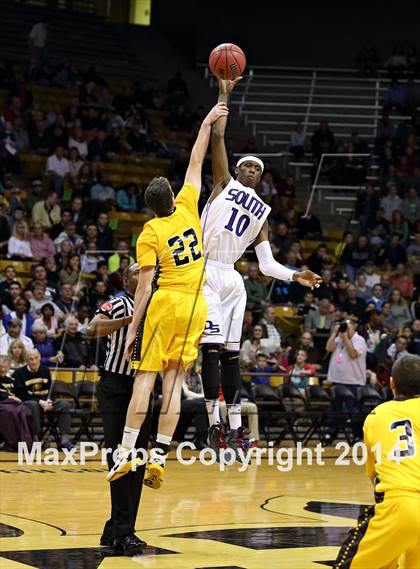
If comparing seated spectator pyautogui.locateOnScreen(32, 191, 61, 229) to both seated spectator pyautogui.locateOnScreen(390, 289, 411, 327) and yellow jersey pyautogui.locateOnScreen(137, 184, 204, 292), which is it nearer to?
seated spectator pyautogui.locateOnScreen(390, 289, 411, 327)

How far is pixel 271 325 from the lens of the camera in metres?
17.0

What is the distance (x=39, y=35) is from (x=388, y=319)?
36.9 ft

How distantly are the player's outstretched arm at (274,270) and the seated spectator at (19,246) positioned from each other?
34.0ft

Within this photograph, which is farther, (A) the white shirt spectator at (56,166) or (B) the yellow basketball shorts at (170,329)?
(A) the white shirt spectator at (56,166)

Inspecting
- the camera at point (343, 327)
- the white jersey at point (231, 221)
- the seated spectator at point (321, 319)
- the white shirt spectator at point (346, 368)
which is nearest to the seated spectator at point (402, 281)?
the white shirt spectator at point (346, 368)

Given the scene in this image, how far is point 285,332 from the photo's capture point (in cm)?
1794

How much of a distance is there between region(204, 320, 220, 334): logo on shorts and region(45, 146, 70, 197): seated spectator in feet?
39.8

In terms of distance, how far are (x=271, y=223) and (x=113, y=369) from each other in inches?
286

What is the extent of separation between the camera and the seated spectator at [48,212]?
19891 millimetres

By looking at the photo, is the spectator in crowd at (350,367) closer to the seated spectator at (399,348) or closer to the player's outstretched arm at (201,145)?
the seated spectator at (399,348)

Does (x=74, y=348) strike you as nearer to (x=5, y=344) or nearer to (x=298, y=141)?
(x=5, y=344)

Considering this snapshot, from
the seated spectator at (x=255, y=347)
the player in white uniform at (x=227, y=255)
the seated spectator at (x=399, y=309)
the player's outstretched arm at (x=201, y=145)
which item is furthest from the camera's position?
the seated spectator at (x=399, y=309)

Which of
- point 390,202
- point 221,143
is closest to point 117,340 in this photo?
point 221,143

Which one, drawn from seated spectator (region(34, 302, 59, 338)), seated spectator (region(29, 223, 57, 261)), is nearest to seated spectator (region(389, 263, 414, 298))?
seated spectator (region(29, 223, 57, 261))
